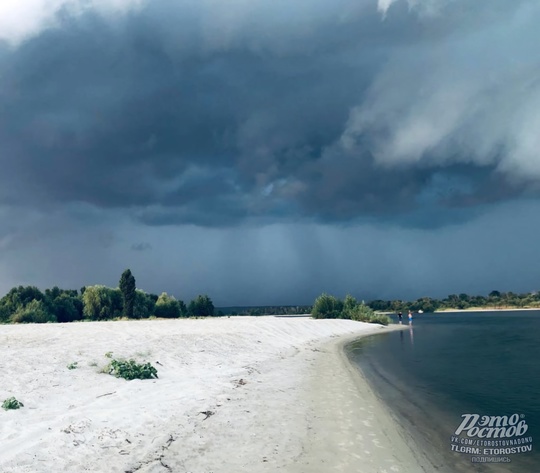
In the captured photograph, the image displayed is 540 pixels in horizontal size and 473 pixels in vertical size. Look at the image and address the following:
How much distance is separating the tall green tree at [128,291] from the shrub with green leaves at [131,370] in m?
58.3

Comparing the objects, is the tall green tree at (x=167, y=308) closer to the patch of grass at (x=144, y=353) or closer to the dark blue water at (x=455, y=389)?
the dark blue water at (x=455, y=389)

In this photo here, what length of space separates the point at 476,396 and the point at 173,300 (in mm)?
78169

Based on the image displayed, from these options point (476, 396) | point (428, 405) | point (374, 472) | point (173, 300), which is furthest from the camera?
point (173, 300)

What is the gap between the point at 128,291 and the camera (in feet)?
244

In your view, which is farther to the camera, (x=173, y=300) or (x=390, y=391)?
(x=173, y=300)

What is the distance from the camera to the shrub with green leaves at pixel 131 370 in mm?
17688

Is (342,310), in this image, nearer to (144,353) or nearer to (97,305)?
(97,305)

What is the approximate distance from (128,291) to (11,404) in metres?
64.6

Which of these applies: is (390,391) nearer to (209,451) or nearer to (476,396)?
(476,396)

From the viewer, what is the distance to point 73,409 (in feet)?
42.1

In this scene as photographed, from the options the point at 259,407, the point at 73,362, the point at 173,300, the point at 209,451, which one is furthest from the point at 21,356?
the point at 173,300

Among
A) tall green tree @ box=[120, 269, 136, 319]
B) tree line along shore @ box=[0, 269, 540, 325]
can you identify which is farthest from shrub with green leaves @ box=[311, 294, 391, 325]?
tall green tree @ box=[120, 269, 136, 319]

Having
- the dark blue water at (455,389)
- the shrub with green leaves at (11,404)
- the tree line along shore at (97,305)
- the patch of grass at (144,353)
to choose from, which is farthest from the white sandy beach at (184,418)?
the tree line along shore at (97,305)

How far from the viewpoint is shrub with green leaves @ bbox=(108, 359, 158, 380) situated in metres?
17.7
